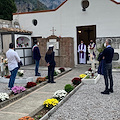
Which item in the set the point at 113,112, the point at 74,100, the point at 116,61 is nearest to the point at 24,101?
the point at 74,100

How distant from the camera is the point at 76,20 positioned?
1514 cm

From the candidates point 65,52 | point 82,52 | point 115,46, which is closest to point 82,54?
point 82,52

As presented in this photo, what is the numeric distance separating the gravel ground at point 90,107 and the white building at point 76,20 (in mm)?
7350

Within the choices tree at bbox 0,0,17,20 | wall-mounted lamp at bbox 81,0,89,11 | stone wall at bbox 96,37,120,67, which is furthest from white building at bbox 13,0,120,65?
tree at bbox 0,0,17,20

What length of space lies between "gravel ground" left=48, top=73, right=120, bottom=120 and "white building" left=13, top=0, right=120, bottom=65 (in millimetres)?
7350

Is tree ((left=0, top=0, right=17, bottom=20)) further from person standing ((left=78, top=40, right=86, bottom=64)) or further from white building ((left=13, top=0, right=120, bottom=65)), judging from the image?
person standing ((left=78, top=40, right=86, bottom=64))

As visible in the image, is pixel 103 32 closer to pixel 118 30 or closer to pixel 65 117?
pixel 118 30

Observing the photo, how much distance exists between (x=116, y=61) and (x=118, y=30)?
2679 mm

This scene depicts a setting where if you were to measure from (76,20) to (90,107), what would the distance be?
1091 cm

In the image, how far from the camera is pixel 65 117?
4602 millimetres

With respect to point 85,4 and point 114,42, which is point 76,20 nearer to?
point 85,4

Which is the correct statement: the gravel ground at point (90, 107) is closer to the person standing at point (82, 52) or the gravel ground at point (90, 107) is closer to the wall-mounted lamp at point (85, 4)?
the person standing at point (82, 52)

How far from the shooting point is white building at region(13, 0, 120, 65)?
1409cm

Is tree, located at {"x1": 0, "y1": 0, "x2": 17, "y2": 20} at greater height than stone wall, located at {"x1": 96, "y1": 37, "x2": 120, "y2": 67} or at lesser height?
greater
